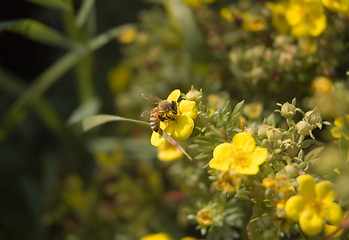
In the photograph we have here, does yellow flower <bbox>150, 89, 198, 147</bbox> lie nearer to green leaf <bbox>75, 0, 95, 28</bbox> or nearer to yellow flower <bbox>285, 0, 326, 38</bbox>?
yellow flower <bbox>285, 0, 326, 38</bbox>

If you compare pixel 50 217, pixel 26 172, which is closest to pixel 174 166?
pixel 50 217

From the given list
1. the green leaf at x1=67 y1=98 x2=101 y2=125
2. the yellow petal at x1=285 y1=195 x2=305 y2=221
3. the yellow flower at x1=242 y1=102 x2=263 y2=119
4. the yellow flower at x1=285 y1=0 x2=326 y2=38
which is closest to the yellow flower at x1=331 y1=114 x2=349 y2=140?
the yellow petal at x1=285 y1=195 x2=305 y2=221

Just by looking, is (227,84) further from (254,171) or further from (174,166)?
(254,171)

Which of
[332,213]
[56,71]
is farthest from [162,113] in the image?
[56,71]

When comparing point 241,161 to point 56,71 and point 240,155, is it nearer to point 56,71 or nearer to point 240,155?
point 240,155

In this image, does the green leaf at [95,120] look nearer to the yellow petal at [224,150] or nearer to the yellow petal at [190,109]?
the yellow petal at [190,109]

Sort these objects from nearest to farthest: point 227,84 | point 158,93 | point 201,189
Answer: point 201,189, point 227,84, point 158,93
